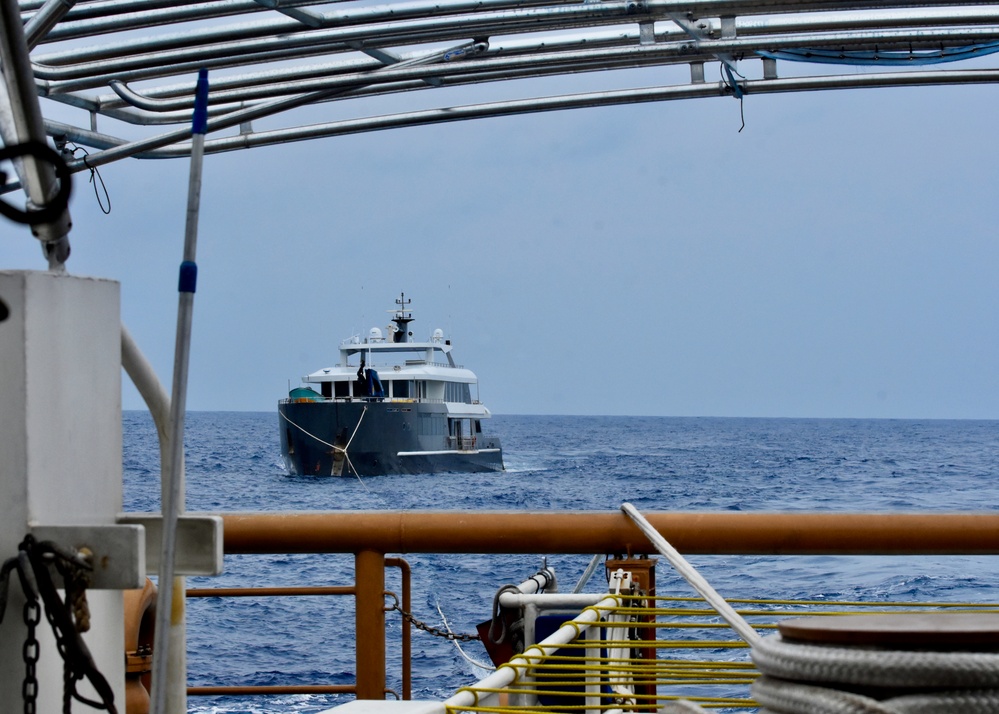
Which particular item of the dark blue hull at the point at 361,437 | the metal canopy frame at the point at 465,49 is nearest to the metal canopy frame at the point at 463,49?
the metal canopy frame at the point at 465,49

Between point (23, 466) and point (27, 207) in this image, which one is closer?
point (23, 466)

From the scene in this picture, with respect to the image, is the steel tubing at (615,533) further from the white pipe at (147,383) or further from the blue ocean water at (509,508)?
the white pipe at (147,383)

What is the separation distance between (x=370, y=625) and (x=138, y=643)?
619 millimetres

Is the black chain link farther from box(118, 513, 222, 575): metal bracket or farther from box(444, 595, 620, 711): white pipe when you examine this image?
box(444, 595, 620, 711): white pipe

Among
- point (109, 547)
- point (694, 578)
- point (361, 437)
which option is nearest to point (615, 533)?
point (694, 578)

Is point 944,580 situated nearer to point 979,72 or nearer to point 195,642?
point 195,642

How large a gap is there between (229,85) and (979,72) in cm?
283

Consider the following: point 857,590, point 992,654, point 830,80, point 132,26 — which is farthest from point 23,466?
point 857,590

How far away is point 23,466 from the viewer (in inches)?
59.3

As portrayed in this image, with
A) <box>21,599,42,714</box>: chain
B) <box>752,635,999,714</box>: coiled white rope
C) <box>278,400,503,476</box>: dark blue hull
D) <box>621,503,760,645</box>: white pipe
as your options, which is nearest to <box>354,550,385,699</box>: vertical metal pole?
<box>621,503,760,645</box>: white pipe

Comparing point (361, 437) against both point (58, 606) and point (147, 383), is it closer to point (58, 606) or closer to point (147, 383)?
point (147, 383)

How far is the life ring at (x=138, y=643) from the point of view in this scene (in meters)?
2.73

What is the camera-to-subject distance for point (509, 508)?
19953 mm

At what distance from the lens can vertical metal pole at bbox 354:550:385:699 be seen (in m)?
3.04
